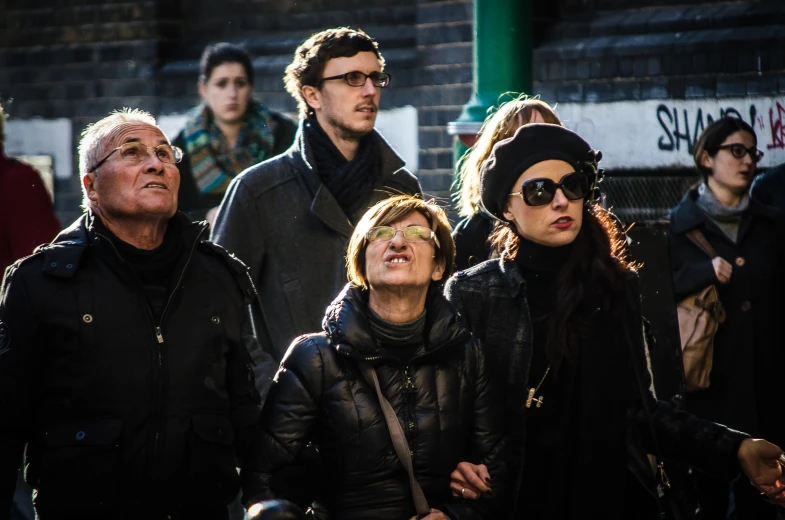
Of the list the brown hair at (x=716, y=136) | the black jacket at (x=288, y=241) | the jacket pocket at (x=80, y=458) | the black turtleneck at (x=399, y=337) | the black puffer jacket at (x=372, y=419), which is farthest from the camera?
the brown hair at (x=716, y=136)

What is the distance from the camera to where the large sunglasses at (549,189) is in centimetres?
459

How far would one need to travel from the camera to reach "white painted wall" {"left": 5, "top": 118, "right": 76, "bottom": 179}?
12.0 m

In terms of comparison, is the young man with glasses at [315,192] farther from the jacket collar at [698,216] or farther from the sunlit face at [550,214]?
the jacket collar at [698,216]

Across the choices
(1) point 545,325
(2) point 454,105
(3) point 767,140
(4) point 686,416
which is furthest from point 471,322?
(2) point 454,105

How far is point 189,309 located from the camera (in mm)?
4371

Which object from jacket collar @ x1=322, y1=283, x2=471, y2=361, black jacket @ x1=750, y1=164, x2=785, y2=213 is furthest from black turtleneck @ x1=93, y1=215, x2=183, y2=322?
black jacket @ x1=750, y1=164, x2=785, y2=213

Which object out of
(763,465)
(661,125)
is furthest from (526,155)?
(661,125)

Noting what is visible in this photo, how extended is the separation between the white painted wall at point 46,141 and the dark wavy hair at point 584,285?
790cm

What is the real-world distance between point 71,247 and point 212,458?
2.41 feet

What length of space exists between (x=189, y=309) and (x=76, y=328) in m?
0.35

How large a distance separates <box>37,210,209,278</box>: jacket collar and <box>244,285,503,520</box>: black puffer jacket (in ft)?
1.88

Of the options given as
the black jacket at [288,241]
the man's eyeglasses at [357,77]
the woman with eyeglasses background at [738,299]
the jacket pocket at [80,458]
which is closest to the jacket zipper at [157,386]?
the jacket pocket at [80,458]

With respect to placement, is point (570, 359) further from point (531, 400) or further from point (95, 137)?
point (95, 137)

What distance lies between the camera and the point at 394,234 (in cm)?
449
